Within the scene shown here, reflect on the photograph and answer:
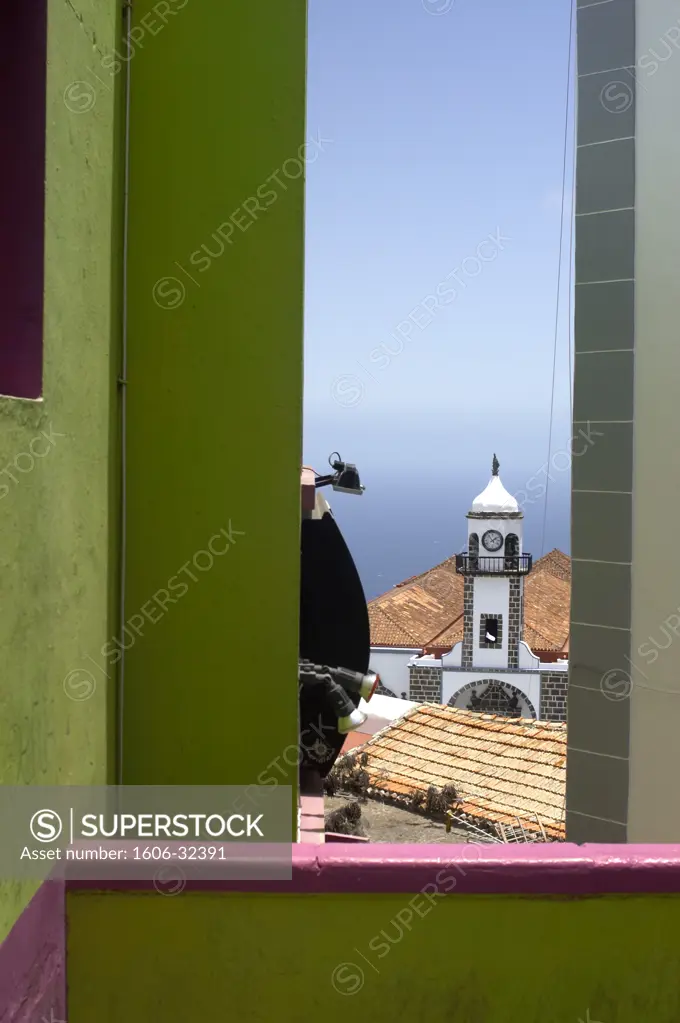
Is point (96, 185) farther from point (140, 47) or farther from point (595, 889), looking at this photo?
point (595, 889)

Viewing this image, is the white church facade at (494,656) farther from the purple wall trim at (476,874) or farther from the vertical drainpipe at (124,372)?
the purple wall trim at (476,874)

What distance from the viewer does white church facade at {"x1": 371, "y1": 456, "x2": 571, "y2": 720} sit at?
43.2m

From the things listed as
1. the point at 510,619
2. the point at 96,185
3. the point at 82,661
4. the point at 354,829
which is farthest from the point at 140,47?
the point at 510,619

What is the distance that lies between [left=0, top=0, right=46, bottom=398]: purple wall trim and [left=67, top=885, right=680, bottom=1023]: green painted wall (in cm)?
163

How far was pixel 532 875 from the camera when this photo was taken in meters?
3.02

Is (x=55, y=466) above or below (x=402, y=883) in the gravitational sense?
above

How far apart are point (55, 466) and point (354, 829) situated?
35.2 feet

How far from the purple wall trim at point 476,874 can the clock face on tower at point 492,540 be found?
41.4 meters

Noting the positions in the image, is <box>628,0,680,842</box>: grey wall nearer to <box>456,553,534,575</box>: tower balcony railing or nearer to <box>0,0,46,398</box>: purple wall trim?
<box>0,0,46,398</box>: purple wall trim

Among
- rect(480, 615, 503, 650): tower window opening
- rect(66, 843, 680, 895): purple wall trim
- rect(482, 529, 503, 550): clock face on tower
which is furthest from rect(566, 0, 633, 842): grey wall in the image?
rect(482, 529, 503, 550): clock face on tower

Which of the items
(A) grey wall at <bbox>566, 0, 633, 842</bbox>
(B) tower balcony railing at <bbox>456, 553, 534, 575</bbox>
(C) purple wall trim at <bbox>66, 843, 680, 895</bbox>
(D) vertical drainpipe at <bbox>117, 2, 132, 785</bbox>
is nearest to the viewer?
(C) purple wall trim at <bbox>66, 843, 680, 895</bbox>

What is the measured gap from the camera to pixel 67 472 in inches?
122

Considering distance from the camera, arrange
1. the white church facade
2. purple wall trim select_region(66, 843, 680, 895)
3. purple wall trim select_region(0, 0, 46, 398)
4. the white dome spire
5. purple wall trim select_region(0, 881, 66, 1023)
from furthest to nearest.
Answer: the white dome spire
the white church facade
purple wall trim select_region(66, 843, 680, 895)
purple wall trim select_region(0, 0, 46, 398)
purple wall trim select_region(0, 881, 66, 1023)

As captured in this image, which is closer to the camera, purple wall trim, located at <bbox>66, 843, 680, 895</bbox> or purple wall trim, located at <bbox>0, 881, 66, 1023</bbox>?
purple wall trim, located at <bbox>0, 881, 66, 1023</bbox>
